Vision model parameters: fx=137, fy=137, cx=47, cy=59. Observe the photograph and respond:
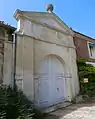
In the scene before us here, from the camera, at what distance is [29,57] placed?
8.29 m

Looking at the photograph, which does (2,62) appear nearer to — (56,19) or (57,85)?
(57,85)

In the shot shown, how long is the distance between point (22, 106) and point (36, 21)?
19.6 ft

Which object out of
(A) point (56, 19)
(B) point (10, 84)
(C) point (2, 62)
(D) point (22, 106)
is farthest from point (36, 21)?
(D) point (22, 106)

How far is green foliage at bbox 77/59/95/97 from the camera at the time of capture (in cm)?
1072

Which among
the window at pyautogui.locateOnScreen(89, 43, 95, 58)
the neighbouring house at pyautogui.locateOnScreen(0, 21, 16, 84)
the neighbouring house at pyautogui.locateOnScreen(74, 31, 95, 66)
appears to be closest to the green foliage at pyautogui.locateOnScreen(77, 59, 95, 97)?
the neighbouring house at pyautogui.locateOnScreen(74, 31, 95, 66)

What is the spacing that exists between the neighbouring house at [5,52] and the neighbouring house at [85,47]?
6.51 meters

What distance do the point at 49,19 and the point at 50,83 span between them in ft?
15.9

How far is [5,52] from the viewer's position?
754 centimetres

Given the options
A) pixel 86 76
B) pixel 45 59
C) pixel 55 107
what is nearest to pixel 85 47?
pixel 86 76

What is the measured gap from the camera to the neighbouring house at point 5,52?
23.7 ft

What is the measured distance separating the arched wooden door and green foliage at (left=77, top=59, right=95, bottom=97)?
180cm

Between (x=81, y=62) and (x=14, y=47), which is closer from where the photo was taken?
(x=14, y=47)

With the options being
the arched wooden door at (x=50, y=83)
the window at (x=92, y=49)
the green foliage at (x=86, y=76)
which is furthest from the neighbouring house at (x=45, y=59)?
the window at (x=92, y=49)

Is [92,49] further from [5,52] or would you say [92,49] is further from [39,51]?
[5,52]
